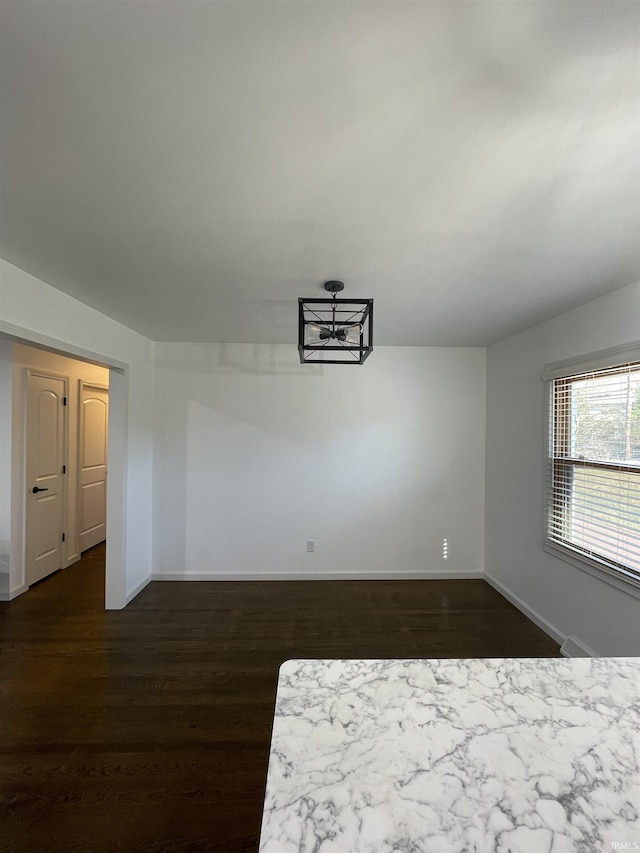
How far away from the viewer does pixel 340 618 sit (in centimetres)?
327

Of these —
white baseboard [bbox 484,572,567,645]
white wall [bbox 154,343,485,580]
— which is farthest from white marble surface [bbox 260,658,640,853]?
white wall [bbox 154,343,485,580]

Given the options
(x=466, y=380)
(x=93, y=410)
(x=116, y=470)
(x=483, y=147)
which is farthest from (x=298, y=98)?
(x=93, y=410)

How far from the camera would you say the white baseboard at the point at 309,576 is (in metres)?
4.07

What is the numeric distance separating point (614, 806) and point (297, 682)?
1.94ft

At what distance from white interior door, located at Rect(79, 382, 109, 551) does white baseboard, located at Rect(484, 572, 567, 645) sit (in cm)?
486

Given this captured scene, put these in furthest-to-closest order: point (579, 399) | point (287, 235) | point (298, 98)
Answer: point (579, 399) < point (287, 235) < point (298, 98)

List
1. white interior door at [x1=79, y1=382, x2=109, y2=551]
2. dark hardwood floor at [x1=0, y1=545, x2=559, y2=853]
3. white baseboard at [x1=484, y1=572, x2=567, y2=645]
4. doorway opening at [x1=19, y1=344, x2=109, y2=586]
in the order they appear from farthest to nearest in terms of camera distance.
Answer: white interior door at [x1=79, y1=382, x2=109, y2=551], doorway opening at [x1=19, y1=344, x2=109, y2=586], white baseboard at [x1=484, y1=572, x2=567, y2=645], dark hardwood floor at [x1=0, y1=545, x2=559, y2=853]

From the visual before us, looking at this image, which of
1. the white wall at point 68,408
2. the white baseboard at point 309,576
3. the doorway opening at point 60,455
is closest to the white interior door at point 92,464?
the doorway opening at point 60,455

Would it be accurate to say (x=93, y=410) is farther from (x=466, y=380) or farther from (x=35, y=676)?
(x=466, y=380)

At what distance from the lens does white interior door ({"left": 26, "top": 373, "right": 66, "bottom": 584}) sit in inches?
152

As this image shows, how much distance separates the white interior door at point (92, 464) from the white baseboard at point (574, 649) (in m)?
5.22

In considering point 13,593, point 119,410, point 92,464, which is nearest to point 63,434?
point 92,464

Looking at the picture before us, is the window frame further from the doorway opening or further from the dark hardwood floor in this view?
the doorway opening

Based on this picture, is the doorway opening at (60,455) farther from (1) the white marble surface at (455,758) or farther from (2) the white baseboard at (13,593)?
(1) the white marble surface at (455,758)
